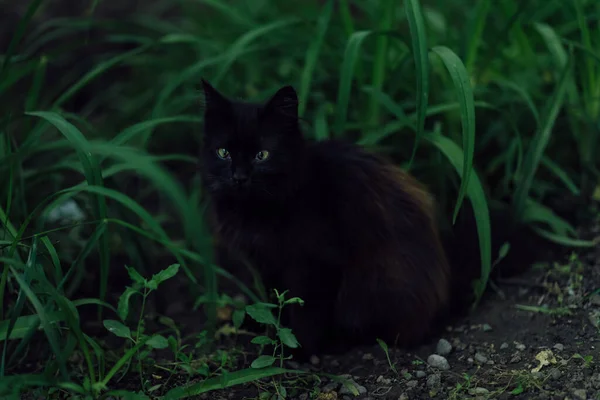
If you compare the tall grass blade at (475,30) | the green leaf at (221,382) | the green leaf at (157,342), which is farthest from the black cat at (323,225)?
the tall grass blade at (475,30)

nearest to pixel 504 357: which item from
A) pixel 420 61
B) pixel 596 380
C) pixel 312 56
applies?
pixel 596 380

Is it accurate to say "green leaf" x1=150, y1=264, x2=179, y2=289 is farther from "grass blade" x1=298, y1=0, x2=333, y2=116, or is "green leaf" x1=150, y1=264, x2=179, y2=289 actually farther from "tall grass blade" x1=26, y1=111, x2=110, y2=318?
"grass blade" x1=298, y1=0, x2=333, y2=116

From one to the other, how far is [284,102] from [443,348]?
85 centimetres

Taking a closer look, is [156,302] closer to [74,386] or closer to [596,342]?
[74,386]

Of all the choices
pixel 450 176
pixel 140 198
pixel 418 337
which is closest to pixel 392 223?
pixel 418 337

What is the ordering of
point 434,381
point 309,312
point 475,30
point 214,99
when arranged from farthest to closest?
1. point 475,30
2. point 309,312
3. point 214,99
4. point 434,381

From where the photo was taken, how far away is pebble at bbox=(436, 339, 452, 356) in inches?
77.0

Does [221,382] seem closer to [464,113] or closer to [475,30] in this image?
[464,113]

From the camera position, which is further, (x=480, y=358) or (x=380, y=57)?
(x=380, y=57)

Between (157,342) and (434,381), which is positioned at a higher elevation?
(157,342)

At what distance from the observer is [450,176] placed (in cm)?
242

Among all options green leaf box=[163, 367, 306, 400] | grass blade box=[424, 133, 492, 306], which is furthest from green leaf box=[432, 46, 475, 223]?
green leaf box=[163, 367, 306, 400]

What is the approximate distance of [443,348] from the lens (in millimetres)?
1961

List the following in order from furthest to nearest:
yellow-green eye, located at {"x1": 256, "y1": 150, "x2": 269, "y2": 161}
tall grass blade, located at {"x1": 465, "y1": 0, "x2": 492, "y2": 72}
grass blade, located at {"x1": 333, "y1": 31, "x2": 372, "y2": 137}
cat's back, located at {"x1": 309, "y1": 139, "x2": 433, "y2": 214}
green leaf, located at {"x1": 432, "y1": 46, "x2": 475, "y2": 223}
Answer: tall grass blade, located at {"x1": 465, "y1": 0, "x2": 492, "y2": 72}
grass blade, located at {"x1": 333, "y1": 31, "x2": 372, "y2": 137}
cat's back, located at {"x1": 309, "y1": 139, "x2": 433, "y2": 214}
yellow-green eye, located at {"x1": 256, "y1": 150, "x2": 269, "y2": 161}
green leaf, located at {"x1": 432, "y1": 46, "x2": 475, "y2": 223}
